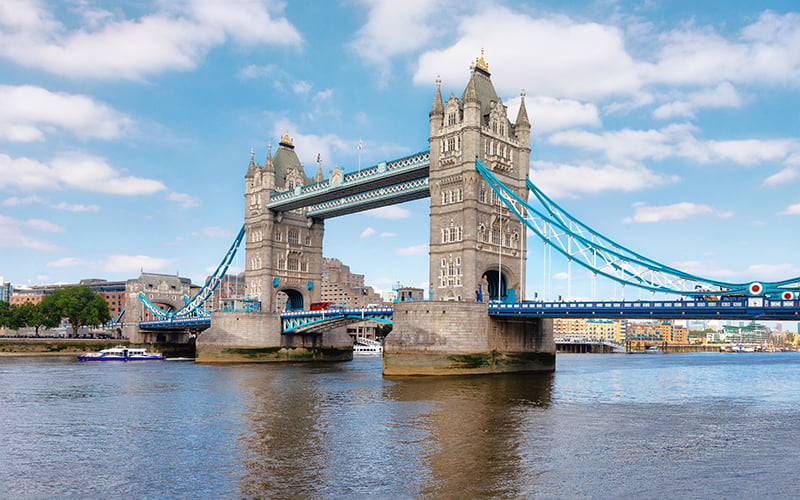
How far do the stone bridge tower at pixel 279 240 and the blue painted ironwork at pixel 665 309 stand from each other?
3612cm

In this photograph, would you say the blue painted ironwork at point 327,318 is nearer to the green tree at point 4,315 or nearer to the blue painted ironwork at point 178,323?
the blue painted ironwork at point 178,323

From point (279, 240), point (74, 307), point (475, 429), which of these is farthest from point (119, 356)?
point (475, 429)

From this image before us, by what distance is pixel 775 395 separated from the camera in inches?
1759

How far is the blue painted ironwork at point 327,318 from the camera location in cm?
6256

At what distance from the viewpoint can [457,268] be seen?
57844 mm

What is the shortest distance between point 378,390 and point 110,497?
84.3 feet

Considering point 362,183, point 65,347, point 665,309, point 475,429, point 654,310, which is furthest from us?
point 65,347

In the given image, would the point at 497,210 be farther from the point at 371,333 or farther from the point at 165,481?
the point at 371,333

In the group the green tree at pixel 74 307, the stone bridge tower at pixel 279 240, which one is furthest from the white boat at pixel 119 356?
the green tree at pixel 74 307

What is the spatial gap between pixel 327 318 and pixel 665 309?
36.1 m

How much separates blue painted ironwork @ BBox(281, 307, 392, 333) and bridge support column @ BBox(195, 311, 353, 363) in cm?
170

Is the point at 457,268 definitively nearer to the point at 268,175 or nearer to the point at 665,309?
the point at 665,309

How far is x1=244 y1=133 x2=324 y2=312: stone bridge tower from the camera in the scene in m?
81.9

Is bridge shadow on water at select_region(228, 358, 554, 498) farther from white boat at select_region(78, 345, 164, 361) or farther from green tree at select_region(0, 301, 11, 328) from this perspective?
green tree at select_region(0, 301, 11, 328)
